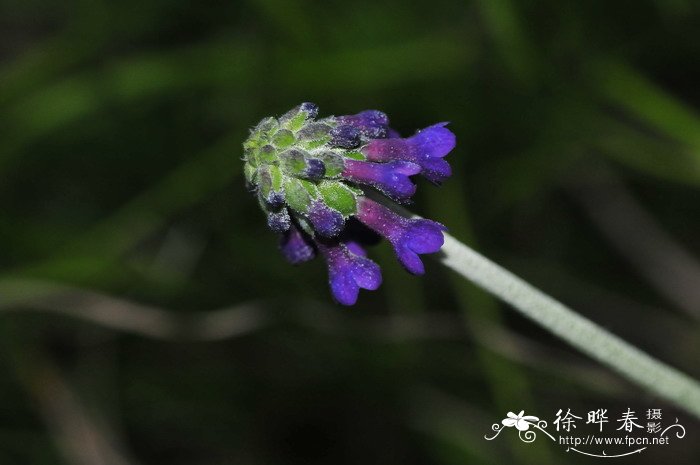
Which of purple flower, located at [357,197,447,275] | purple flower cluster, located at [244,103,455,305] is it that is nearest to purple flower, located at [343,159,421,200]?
purple flower cluster, located at [244,103,455,305]

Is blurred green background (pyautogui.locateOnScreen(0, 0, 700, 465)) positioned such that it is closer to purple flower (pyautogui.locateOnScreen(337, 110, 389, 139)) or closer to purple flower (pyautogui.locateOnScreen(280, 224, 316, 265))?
purple flower (pyautogui.locateOnScreen(280, 224, 316, 265))

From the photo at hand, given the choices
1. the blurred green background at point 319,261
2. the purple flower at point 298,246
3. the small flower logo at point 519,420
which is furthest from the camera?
the blurred green background at point 319,261

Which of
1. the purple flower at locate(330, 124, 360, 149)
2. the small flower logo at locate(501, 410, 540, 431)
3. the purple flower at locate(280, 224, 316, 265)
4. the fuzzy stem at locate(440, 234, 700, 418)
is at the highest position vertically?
the purple flower at locate(330, 124, 360, 149)

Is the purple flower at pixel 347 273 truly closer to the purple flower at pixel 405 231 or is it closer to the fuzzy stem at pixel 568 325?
the purple flower at pixel 405 231

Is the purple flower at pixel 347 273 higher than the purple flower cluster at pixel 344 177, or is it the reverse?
the purple flower cluster at pixel 344 177

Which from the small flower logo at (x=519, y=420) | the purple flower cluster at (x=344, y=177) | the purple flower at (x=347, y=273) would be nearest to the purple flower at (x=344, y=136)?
the purple flower cluster at (x=344, y=177)

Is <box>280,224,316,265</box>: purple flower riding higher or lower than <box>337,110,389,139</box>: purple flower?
lower
